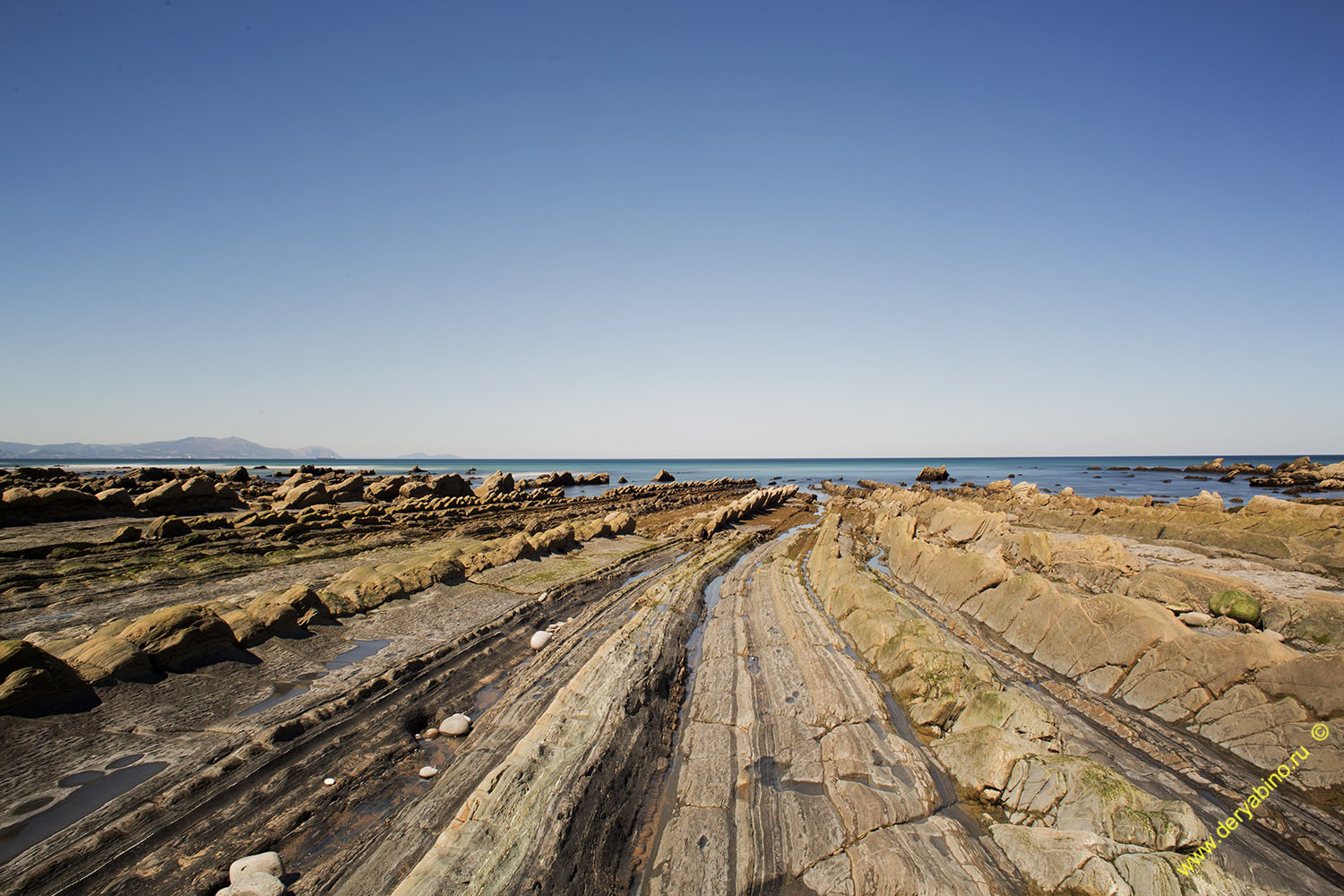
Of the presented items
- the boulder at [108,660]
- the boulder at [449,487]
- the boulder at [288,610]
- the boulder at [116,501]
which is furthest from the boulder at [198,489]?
the boulder at [108,660]

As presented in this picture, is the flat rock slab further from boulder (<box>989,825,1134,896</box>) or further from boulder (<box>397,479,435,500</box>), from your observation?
boulder (<box>397,479,435,500</box>)

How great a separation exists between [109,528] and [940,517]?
42.3 meters

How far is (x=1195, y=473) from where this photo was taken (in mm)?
97562

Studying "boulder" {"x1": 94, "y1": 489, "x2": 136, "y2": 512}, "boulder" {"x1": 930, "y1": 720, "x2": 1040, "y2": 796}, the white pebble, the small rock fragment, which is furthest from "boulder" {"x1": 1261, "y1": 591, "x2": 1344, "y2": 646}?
"boulder" {"x1": 94, "y1": 489, "x2": 136, "y2": 512}

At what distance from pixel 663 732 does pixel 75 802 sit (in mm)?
7718

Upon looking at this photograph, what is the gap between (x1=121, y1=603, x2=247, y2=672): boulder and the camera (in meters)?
9.60

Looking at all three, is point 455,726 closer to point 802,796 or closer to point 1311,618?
point 802,796

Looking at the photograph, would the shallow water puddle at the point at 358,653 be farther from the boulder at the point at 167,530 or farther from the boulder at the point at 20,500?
the boulder at the point at 20,500

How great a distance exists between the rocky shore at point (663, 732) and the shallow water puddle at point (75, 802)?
0.14ft

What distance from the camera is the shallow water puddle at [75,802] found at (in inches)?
231

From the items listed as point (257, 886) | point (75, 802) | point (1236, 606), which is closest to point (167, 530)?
point (75, 802)

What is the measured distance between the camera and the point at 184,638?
980cm

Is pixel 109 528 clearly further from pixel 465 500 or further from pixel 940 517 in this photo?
pixel 940 517

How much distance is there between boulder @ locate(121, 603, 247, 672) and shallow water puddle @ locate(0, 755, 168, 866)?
106 inches
